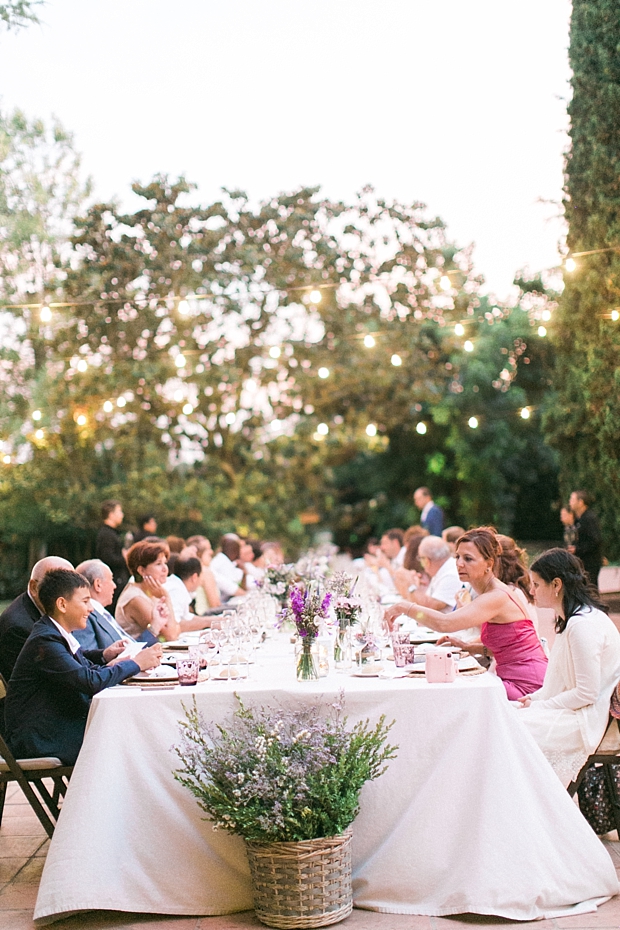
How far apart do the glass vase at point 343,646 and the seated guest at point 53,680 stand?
2.46ft

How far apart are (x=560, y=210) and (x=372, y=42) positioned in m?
2.65

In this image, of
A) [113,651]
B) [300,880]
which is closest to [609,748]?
[300,880]

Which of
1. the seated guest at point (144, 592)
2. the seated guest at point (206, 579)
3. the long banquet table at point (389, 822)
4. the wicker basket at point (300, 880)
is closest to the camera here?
the wicker basket at point (300, 880)

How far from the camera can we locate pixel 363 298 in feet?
47.1

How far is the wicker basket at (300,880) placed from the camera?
300cm

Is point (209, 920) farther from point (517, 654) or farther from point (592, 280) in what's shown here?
point (592, 280)

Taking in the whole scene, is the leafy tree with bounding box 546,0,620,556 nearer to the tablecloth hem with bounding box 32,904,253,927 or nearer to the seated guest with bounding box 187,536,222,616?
the seated guest with bounding box 187,536,222,616

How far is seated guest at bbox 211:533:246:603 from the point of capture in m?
8.79

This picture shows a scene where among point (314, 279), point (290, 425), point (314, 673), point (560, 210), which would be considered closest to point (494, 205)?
point (560, 210)

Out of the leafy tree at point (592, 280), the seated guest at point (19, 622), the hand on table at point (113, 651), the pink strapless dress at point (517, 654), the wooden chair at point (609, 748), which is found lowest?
the wooden chair at point (609, 748)

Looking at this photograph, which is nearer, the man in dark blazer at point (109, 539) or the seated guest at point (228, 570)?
the man in dark blazer at point (109, 539)

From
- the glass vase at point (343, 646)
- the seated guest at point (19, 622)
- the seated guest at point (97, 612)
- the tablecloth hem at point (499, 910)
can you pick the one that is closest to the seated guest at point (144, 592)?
the seated guest at point (97, 612)

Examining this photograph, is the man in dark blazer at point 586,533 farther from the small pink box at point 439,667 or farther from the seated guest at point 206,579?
the small pink box at point 439,667

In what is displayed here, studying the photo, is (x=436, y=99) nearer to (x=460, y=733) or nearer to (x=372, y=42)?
(x=372, y=42)
